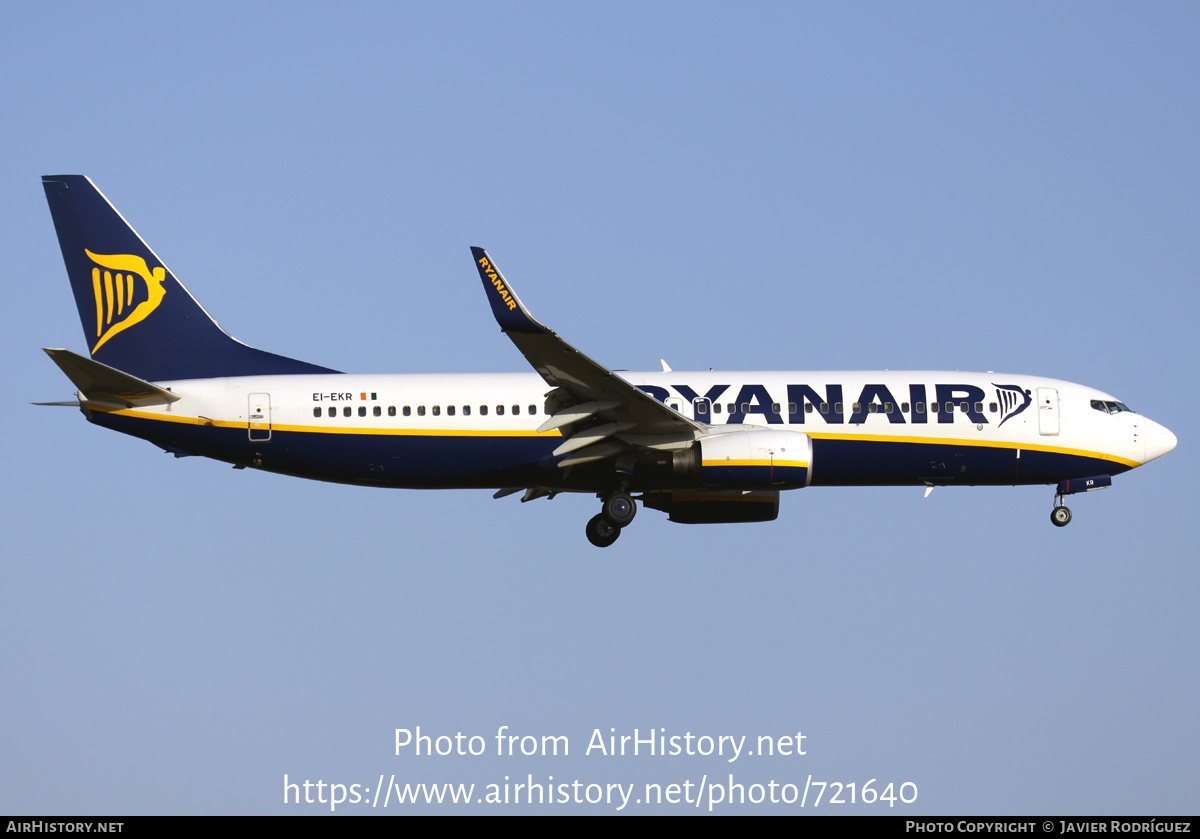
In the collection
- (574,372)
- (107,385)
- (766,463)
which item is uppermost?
(574,372)

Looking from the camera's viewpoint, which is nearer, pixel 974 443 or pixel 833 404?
pixel 833 404

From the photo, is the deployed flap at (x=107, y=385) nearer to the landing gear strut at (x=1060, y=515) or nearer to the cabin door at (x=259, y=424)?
the cabin door at (x=259, y=424)

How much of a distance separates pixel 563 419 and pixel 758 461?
16.7 feet

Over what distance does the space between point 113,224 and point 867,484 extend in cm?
2223

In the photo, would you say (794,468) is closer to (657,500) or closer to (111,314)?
(657,500)

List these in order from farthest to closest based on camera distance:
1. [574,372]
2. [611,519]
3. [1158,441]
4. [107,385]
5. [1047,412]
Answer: [1158,441] → [1047,412] → [611,519] → [107,385] → [574,372]

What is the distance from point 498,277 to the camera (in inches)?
1267

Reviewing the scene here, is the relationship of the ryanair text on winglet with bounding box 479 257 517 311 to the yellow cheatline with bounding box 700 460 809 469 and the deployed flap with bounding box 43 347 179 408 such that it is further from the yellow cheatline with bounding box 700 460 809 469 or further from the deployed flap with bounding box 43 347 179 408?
the deployed flap with bounding box 43 347 179 408

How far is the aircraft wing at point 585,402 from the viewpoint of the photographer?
107 feet

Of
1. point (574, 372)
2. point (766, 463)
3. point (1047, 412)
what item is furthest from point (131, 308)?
point (1047, 412)

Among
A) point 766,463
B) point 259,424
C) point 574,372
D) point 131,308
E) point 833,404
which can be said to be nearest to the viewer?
point 574,372

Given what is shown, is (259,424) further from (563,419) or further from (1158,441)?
(1158,441)

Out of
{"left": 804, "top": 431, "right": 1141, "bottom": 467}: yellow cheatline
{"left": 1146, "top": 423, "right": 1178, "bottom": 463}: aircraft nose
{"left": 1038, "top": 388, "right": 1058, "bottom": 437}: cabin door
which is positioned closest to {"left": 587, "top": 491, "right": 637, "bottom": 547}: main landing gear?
{"left": 804, "top": 431, "right": 1141, "bottom": 467}: yellow cheatline

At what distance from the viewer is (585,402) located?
3653cm
